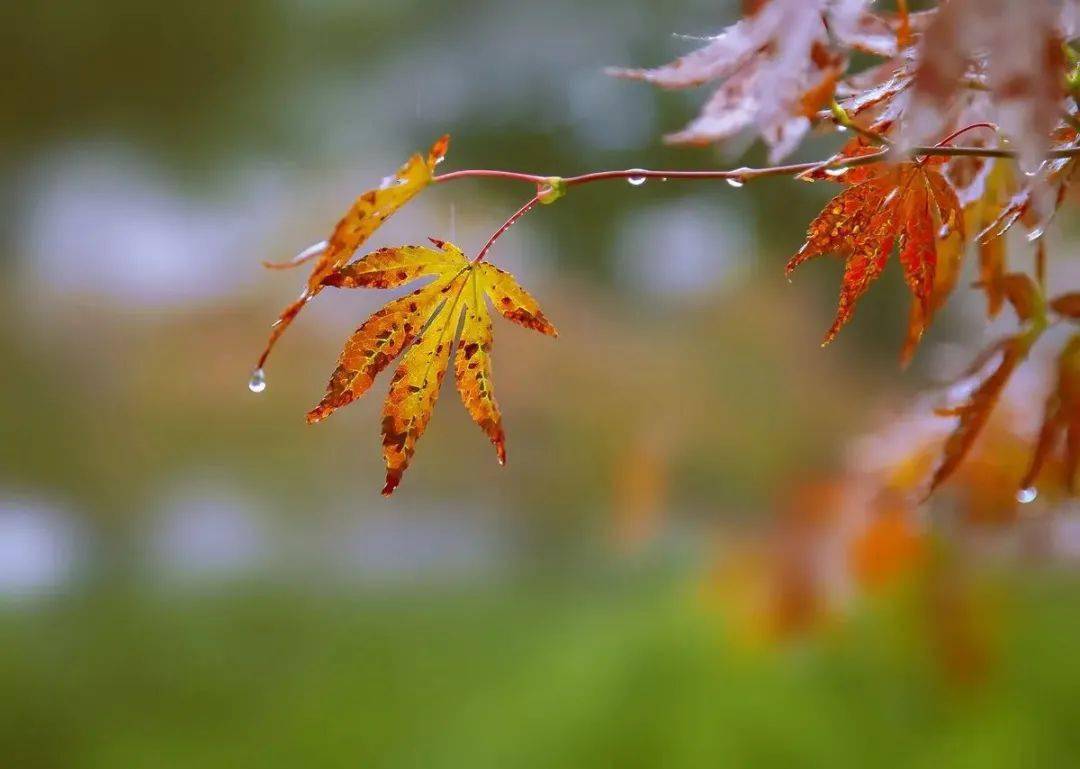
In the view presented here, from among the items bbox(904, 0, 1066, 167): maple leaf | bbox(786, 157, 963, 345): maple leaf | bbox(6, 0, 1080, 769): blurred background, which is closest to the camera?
bbox(904, 0, 1066, 167): maple leaf

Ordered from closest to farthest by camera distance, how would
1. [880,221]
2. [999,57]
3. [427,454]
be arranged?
[999,57] → [880,221] → [427,454]

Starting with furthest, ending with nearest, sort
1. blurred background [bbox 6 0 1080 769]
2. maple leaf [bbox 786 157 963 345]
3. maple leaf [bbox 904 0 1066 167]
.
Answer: blurred background [bbox 6 0 1080 769]
maple leaf [bbox 786 157 963 345]
maple leaf [bbox 904 0 1066 167]

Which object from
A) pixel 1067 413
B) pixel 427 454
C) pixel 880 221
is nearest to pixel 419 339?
pixel 880 221

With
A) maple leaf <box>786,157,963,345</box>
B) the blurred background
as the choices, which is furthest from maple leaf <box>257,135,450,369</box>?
the blurred background

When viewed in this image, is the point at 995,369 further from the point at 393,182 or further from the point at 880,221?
the point at 393,182

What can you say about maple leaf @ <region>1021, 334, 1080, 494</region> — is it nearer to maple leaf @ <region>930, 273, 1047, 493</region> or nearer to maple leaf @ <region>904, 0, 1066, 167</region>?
maple leaf @ <region>930, 273, 1047, 493</region>

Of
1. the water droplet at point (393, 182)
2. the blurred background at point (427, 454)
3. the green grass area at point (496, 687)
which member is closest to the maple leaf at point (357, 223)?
the water droplet at point (393, 182)

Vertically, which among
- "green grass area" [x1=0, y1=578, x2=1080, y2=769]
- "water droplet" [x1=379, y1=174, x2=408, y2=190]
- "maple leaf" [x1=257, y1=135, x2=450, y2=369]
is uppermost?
"water droplet" [x1=379, y1=174, x2=408, y2=190]
